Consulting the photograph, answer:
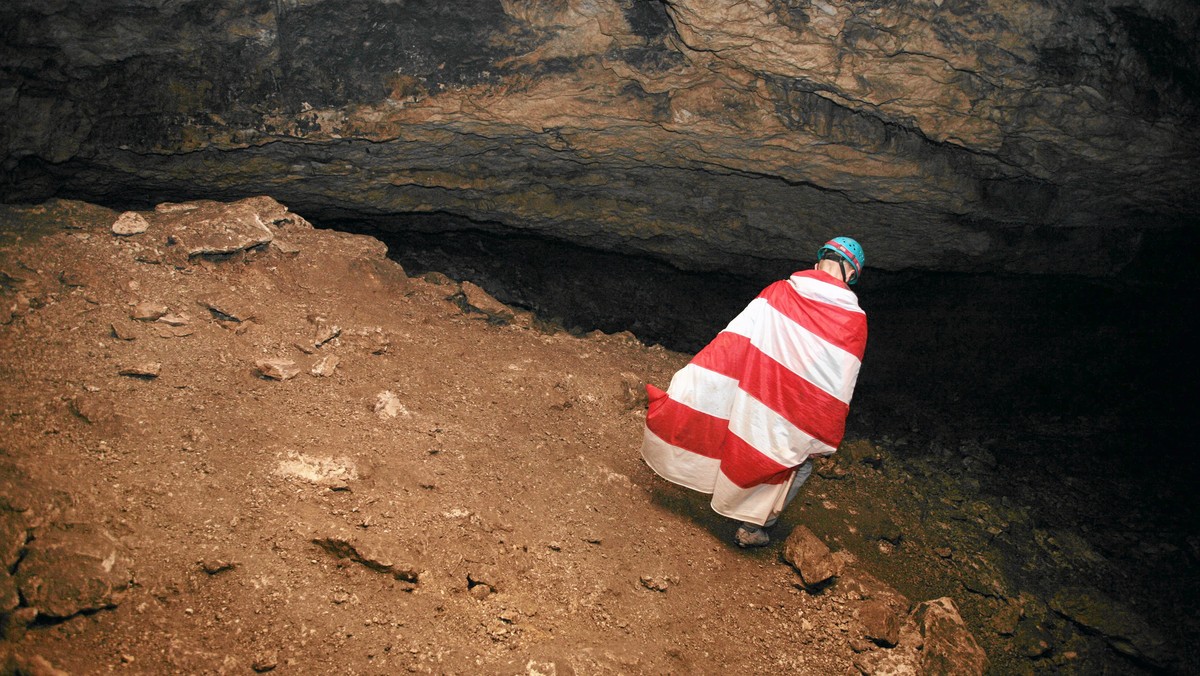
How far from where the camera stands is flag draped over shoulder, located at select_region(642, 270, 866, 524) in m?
2.81

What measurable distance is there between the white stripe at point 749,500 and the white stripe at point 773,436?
168mm

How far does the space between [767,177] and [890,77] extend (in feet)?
3.52

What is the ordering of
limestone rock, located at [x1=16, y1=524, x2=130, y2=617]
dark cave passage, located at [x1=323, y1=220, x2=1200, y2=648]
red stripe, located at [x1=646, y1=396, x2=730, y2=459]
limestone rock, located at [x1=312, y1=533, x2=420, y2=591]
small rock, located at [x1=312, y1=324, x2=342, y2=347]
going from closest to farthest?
limestone rock, located at [x1=16, y1=524, x2=130, y2=617] < limestone rock, located at [x1=312, y1=533, x2=420, y2=591] < red stripe, located at [x1=646, y1=396, x2=730, y2=459] < small rock, located at [x1=312, y1=324, x2=342, y2=347] < dark cave passage, located at [x1=323, y1=220, x2=1200, y2=648]

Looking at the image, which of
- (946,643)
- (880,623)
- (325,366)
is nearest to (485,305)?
(325,366)

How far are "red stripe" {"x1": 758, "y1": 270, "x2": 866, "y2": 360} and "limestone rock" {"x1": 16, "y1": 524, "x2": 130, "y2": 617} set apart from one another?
258 cm

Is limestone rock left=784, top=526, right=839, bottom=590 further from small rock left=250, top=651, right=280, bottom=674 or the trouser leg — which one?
small rock left=250, top=651, right=280, bottom=674

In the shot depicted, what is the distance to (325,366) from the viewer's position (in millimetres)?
3170

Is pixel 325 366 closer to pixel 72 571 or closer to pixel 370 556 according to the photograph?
pixel 370 556

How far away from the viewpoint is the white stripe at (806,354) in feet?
9.16

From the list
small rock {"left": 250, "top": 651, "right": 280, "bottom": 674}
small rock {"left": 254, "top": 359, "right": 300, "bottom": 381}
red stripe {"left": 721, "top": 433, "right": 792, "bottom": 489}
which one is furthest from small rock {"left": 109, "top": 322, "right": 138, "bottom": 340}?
red stripe {"left": 721, "top": 433, "right": 792, "bottom": 489}

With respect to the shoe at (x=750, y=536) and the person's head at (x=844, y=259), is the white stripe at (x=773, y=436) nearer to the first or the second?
the shoe at (x=750, y=536)

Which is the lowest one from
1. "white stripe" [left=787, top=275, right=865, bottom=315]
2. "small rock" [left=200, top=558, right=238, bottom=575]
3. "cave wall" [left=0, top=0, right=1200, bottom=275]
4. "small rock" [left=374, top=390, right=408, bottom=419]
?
"small rock" [left=374, top=390, right=408, bottom=419]

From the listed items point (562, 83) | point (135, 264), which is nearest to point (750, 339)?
point (562, 83)

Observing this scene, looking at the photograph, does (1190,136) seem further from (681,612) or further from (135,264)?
(135,264)
